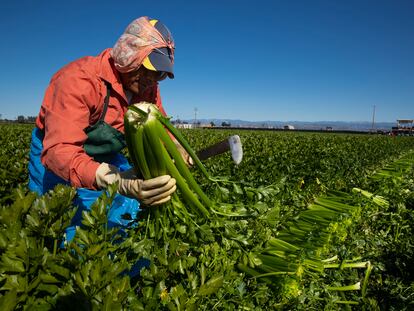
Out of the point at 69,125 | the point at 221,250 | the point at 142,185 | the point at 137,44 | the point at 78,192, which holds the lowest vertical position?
the point at 221,250

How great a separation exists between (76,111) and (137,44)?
0.62m

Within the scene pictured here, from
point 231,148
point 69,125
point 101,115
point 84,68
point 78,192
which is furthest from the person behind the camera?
point 78,192

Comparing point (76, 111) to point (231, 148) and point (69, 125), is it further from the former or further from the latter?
point (231, 148)

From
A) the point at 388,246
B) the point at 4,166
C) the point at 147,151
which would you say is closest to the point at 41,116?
the point at 147,151

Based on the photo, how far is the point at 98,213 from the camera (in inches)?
56.7

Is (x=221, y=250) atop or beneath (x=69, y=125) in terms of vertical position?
beneath

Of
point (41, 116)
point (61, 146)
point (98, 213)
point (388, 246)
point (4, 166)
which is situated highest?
point (41, 116)

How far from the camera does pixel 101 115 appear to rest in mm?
2602

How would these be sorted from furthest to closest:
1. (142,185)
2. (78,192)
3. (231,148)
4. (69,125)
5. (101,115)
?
(78,192), (101,115), (69,125), (231,148), (142,185)

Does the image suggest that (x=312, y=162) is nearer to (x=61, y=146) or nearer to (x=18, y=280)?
(x=61, y=146)

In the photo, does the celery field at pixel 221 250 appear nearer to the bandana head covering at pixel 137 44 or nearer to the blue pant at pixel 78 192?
the blue pant at pixel 78 192

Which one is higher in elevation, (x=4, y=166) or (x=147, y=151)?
(x=147, y=151)

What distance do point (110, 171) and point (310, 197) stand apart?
4.26 m

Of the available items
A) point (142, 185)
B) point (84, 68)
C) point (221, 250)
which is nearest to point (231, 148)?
point (142, 185)
